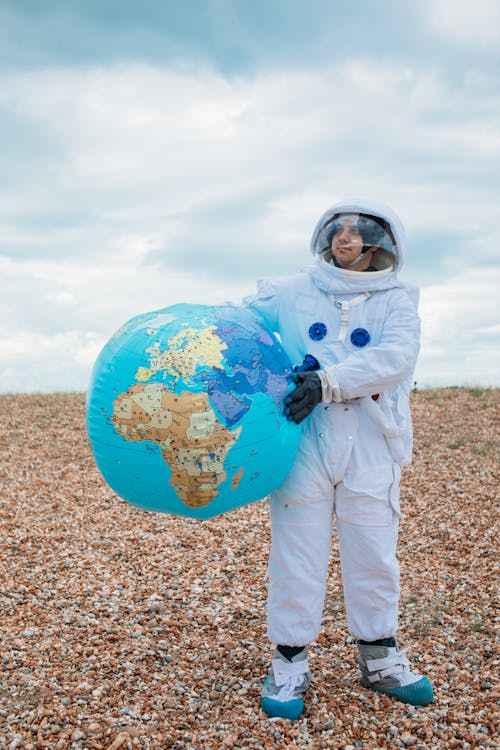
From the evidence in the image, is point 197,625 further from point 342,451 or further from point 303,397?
point 303,397

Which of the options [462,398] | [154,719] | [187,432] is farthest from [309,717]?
[462,398]

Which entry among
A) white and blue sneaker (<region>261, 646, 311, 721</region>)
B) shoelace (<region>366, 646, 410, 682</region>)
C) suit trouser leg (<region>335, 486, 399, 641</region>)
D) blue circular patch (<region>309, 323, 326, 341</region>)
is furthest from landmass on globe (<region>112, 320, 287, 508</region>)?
shoelace (<region>366, 646, 410, 682</region>)

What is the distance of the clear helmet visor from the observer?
391cm

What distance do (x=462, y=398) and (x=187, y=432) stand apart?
360 inches

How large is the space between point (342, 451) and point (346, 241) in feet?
3.45

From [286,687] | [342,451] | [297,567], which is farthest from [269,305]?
[286,687]

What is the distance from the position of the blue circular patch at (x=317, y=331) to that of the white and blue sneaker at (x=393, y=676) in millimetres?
1744

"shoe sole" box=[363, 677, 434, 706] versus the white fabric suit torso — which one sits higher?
the white fabric suit torso

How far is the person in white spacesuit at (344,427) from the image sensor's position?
3.83 m

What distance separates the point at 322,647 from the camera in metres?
4.94

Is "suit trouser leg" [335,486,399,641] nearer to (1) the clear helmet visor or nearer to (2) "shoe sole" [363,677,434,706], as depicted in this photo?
(2) "shoe sole" [363,677,434,706]

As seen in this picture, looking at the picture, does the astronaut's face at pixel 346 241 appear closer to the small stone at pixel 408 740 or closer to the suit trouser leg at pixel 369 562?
the suit trouser leg at pixel 369 562

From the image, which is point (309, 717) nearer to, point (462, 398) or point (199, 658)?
point (199, 658)

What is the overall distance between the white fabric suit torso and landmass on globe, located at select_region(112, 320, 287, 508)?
1.96 feet
